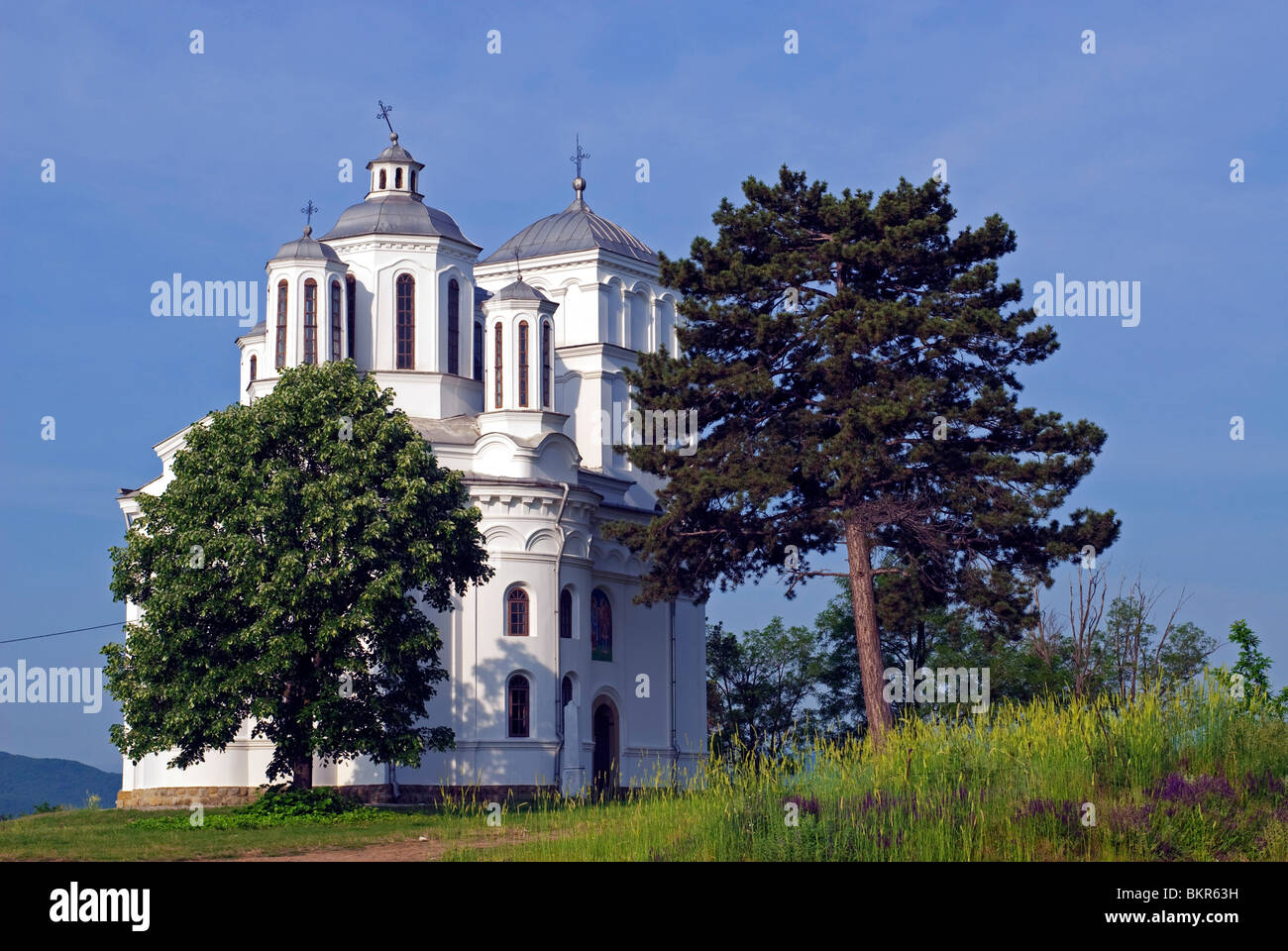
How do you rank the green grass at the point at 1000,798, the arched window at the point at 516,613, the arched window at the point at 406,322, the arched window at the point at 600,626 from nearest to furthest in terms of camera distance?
the green grass at the point at 1000,798 → the arched window at the point at 516,613 → the arched window at the point at 600,626 → the arched window at the point at 406,322

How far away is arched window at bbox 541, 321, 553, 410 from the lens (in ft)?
119

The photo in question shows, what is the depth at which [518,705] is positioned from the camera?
1340 inches

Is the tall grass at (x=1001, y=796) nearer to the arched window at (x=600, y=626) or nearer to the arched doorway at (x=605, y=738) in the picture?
the arched window at (x=600, y=626)

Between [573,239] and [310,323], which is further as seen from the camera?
[573,239]

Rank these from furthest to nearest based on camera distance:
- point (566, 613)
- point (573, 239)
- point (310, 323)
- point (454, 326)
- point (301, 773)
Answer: point (573, 239) < point (454, 326) < point (310, 323) < point (566, 613) < point (301, 773)

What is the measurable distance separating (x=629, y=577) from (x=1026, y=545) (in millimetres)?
12772

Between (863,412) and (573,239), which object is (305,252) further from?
(863,412)

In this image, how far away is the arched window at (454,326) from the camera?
38.3 m

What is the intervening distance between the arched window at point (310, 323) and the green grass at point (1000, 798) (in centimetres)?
2118

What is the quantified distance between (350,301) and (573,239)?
8101 millimetres

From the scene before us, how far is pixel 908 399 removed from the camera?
87.4ft

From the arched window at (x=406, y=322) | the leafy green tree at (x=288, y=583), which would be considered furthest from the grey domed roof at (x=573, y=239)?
the leafy green tree at (x=288, y=583)

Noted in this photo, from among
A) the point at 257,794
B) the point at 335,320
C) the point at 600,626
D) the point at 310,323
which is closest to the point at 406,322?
the point at 335,320
